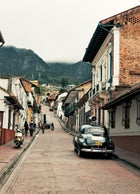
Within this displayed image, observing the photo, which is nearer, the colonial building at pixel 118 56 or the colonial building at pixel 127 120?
the colonial building at pixel 127 120

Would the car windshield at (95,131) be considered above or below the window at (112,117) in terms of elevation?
below

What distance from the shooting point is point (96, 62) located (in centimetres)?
3884

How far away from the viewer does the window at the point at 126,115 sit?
22970 mm

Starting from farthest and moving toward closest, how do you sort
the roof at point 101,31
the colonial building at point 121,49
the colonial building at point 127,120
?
the roof at point 101,31 → the colonial building at point 121,49 → the colonial building at point 127,120

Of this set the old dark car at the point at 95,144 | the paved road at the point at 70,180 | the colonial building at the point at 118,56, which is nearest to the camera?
the paved road at the point at 70,180

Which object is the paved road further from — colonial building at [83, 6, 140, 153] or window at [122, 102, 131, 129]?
colonial building at [83, 6, 140, 153]

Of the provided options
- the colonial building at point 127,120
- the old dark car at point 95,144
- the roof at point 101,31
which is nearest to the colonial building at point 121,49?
the roof at point 101,31

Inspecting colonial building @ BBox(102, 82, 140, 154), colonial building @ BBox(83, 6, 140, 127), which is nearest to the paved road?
colonial building @ BBox(102, 82, 140, 154)

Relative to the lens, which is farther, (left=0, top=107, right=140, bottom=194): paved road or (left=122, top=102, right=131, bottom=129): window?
(left=122, top=102, right=131, bottom=129): window

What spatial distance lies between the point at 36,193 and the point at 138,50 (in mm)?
21575

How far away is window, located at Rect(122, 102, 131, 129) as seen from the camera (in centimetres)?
2297

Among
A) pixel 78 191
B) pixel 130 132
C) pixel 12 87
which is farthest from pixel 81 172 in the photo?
pixel 12 87

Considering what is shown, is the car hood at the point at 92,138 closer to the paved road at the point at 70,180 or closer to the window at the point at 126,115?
the window at the point at 126,115

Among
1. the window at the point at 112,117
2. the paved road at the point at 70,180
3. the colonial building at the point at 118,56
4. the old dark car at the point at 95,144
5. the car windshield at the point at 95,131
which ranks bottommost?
the paved road at the point at 70,180
